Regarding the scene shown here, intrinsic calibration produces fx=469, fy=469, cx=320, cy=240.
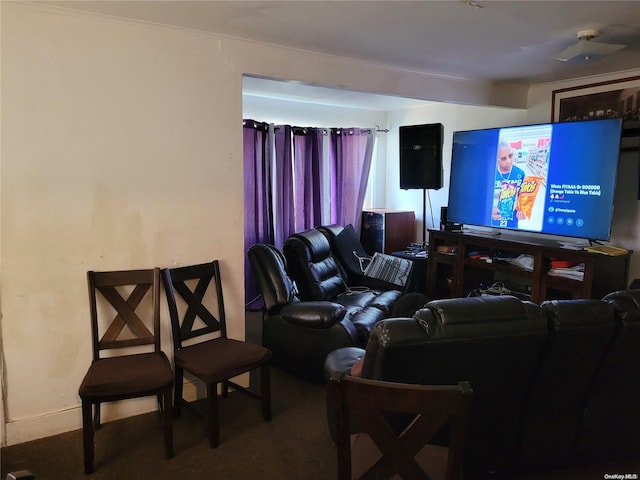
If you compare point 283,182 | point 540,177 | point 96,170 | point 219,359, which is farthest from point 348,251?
point 96,170

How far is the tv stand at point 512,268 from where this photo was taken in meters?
3.23

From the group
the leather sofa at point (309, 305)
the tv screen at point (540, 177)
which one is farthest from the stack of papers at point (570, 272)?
the leather sofa at point (309, 305)

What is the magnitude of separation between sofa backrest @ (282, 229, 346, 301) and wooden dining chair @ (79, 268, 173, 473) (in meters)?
1.28

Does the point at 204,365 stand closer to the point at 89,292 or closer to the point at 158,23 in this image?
the point at 89,292

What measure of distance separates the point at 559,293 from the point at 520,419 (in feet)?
6.23

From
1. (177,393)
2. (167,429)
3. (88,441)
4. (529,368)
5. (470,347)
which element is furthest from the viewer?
(177,393)

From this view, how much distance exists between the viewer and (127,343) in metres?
2.59

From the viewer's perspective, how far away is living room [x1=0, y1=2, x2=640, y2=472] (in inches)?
92.0

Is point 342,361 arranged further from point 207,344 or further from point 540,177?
point 540,177

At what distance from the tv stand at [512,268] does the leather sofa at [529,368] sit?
135 centimetres

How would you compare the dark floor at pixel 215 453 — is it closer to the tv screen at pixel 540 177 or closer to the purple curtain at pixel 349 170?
the tv screen at pixel 540 177

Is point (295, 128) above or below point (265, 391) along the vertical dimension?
above

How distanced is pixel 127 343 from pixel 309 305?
3.76 feet

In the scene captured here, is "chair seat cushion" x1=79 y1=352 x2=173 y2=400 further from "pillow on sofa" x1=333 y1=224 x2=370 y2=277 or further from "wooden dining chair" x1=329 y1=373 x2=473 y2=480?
"pillow on sofa" x1=333 y1=224 x2=370 y2=277
